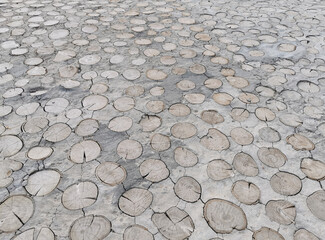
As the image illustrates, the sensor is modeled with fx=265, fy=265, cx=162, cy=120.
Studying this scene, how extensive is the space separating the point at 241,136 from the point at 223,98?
0.48 meters

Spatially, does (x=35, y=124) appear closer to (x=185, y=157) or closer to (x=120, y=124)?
(x=120, y=124)

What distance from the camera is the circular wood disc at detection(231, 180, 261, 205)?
1.60 m

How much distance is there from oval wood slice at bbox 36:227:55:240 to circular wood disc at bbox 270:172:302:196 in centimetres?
132

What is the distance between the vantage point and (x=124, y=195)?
1.61 meters

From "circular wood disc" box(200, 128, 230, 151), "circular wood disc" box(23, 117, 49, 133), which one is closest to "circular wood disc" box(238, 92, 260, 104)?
"circular wood disc" box(200, 128, 230, 151)

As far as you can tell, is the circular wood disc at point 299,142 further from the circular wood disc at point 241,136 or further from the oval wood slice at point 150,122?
the oval wood slice at point 150,122

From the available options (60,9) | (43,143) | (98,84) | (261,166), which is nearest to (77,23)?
(60,9)

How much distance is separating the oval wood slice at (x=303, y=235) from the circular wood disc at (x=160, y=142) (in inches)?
37.1

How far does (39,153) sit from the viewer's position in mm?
1841

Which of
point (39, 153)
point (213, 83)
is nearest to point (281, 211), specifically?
point (213, 83)

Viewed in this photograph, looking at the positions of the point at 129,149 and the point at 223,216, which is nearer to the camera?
the point at 223,216

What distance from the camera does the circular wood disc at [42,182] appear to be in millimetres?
1610

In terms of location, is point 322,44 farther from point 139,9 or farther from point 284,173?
point 139,9

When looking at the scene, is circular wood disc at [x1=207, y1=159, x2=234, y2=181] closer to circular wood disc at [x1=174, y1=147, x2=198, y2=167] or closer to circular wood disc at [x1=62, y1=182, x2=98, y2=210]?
circular wood disc at [x1=174, y1=147, x2=198, y2=167]
